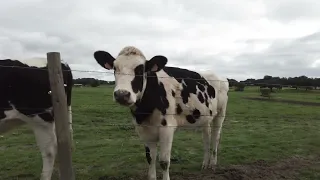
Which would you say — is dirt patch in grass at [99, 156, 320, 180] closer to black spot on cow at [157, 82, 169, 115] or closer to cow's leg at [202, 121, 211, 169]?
cow's leg at [202, 121, 211, 169]

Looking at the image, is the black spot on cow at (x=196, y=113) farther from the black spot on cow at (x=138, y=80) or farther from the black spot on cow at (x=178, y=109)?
the black spot on cow at (x=138, y=80)

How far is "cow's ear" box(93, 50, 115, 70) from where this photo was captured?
5.86 m

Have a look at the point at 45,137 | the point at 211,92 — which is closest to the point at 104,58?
the point at 45,137

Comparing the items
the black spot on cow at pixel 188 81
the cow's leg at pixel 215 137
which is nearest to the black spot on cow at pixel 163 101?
the black spot on cow at pixel 188 81

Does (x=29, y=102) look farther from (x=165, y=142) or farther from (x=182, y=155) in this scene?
(x=182, y=155)

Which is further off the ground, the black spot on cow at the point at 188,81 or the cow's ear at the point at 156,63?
the cow's ear at the point at 156,63

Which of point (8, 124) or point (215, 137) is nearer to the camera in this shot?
point (8, 124)

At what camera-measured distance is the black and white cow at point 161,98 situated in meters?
5.37

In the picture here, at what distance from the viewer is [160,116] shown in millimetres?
6262

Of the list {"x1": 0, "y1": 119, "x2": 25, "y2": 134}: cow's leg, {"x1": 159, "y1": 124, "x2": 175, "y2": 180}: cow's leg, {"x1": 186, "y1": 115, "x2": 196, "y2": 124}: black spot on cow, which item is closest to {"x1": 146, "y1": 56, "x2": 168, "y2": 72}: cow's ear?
{"x1": 159, "y1": 124, "x2": 175, "y2": 180}: cow's leg

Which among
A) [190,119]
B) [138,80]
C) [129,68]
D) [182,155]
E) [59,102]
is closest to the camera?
[59,102]

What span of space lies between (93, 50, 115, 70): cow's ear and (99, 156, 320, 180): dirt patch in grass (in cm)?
239

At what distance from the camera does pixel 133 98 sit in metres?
5.06

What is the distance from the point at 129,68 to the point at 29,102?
5.45 feet
